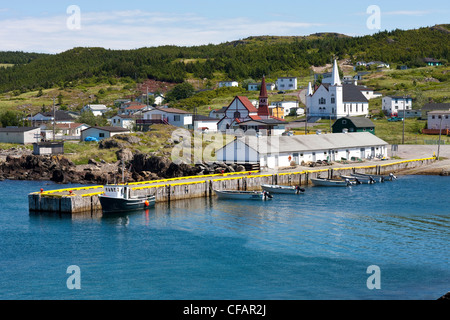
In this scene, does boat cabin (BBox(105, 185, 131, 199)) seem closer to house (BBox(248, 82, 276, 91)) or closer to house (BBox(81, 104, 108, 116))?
house (BBox(81, 104, 108, 116))

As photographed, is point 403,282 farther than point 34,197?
No

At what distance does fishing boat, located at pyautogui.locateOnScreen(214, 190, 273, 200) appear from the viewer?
214 ft

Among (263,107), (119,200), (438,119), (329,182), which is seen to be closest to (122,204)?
(119,200)

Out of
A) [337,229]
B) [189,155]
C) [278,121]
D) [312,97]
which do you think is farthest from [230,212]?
[312,97]

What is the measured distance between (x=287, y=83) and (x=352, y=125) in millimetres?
74559

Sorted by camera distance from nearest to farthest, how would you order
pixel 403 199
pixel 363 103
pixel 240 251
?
pixel 240 251 < pixel 403 199 < pixel 363 103

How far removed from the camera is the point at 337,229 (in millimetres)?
50031

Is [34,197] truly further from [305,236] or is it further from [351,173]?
[351,173]

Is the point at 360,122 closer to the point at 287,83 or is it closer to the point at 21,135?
the point at 21,135

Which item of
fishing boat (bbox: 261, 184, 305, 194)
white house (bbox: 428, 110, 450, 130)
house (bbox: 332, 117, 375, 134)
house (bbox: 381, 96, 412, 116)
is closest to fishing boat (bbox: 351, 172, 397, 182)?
fishing boat (bbox: 261, 184, 305, 194)

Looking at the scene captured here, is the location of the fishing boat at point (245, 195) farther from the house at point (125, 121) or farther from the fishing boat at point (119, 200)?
the house at point (125, 121)

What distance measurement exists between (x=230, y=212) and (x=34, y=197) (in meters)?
18.9

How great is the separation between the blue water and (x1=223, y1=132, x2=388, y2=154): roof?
47.4 feet

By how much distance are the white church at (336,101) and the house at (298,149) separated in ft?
97.7
